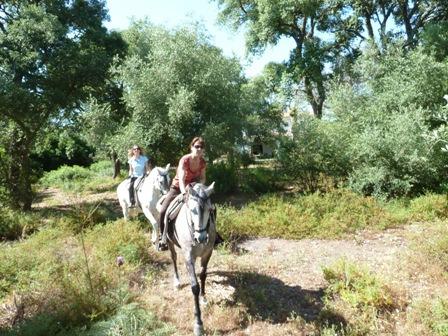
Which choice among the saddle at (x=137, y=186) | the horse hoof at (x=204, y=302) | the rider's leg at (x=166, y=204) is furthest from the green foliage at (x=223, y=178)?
the horse hoof at (x=204, y=302)

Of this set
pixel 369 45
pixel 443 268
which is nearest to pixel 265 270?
pixel 443 268

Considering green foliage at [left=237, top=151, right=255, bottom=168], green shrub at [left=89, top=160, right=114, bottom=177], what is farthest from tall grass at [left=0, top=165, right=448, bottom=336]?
green shrub at [left=89, top=160, right=114, bottom=177]

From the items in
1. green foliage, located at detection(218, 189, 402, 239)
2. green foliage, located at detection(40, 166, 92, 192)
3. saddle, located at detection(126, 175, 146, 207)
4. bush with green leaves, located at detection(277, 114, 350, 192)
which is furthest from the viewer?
green foliage, located at detection(40, 166, 92, 192)

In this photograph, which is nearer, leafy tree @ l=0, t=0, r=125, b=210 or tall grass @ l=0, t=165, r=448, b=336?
tall grass @ l=0, t=165, r=448, b=336

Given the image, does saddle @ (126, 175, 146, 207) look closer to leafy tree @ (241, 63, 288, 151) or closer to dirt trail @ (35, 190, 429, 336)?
dirt trail @ (35, 190, 429, 336)

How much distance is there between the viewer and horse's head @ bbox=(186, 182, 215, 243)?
14.2 ft

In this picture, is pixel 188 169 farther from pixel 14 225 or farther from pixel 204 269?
pixel 14 225

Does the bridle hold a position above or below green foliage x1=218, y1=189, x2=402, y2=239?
above

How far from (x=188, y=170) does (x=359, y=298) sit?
12.4 feet

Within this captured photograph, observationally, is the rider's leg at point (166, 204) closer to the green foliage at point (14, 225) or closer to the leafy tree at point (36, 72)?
the green foliage at point (14, 225)

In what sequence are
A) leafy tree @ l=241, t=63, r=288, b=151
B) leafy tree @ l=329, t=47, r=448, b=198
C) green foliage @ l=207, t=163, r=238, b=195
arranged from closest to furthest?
leafy tree @ l=329, t=47, r=448, b=198
leafy tree @ l=241, t=63, r=288, b=151
green foliage @ l=207, t=163, r=238, b=195

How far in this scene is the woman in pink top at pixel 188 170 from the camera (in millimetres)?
5301

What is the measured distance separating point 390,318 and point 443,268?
2065mm

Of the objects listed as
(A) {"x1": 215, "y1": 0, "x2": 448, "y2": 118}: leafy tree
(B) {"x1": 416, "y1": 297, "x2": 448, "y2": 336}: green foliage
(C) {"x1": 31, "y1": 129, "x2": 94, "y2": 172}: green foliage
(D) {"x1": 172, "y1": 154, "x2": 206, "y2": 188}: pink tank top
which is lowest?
(B) {"x1": 416, "y1": 297, "x2": 448, "y2": 336}: green foliage
